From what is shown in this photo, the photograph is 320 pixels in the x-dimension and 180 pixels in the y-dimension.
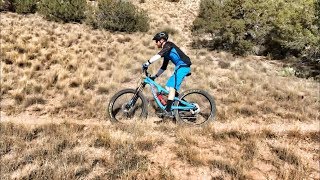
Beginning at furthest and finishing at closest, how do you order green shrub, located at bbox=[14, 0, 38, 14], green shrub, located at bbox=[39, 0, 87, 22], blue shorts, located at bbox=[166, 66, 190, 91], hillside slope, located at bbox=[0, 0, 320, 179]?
green shrub, located at bbox=[14, 0, 38, 14] < green shrub, located at bbox=[39, 0, 87, 22] < blue shorts, located at bbox=[166, 66, 190, 91] < hillside slope, located at bbox=[0, 0, 320, 179]

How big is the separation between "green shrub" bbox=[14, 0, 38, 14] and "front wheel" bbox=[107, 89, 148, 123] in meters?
17.4

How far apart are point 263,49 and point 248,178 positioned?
47.0 feet

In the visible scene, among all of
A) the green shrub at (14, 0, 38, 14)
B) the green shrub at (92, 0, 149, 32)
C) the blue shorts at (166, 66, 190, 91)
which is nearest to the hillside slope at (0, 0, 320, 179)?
the blue shorts at (166, 66, 190, 91)

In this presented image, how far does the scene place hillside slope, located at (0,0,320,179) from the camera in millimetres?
6543

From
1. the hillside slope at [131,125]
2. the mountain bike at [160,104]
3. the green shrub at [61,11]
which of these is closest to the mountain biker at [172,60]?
the mountain bike at [160,104]

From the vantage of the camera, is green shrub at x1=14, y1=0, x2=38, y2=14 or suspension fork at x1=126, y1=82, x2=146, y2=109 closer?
suspension fork at x1=126, y1=82, x2=146, y2=109

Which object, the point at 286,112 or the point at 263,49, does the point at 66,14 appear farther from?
the point at 286,112

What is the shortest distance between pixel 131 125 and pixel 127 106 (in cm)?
58

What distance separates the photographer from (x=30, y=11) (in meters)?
24.5

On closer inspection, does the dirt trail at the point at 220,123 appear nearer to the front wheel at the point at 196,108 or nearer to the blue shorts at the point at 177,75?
the front wheel at the point at 196,108

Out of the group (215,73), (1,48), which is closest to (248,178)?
(215,73)

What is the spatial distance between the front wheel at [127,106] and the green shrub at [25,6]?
17.4m

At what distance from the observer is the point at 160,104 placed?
862 centimetres

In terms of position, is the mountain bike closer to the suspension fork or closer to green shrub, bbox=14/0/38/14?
the suspension fork
